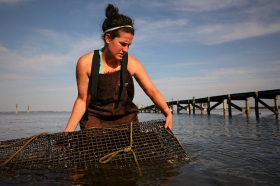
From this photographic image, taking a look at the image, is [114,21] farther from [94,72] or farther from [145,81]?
[145,81]

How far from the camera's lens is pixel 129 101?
354cm

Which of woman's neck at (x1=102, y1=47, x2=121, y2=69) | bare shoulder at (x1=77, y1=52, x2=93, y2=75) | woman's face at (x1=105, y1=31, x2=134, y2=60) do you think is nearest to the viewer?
woman's face at (x1=105, y1=31, x2=134, y2=60)

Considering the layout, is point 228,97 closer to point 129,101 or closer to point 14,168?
point 129,101

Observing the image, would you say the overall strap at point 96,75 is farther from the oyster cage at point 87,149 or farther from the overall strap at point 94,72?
the oyster cage at point 87,149

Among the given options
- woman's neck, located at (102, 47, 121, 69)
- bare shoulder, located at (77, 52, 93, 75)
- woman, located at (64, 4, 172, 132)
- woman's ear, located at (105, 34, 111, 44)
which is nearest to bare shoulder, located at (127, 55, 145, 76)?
woman, located at (64, 4, 172, 132)

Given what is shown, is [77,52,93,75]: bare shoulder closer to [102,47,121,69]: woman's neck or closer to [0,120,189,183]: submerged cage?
[102,47,121,69]: woman's neck

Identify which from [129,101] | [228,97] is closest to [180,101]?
[228,97]

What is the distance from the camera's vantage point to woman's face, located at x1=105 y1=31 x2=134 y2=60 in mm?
3012

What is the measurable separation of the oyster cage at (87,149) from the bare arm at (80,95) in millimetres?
313

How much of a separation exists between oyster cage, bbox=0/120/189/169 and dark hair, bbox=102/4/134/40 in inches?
51.8

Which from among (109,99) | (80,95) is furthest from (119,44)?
(80,95)

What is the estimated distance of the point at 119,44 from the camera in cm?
303

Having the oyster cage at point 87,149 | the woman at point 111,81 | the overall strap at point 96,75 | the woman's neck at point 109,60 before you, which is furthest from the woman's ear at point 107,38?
the oyster cage at point 87,149

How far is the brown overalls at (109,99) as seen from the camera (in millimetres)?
3223
